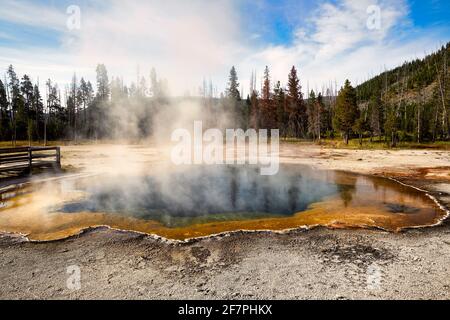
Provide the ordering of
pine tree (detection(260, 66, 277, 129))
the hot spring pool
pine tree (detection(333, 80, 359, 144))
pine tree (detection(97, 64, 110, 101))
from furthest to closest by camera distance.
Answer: pine tree (detection(97, 64, 110, 101)), pine tree (detection(260, 66, 277, 129)), pine tree (detection(333, 80, 359, 144)), the hot spring pool

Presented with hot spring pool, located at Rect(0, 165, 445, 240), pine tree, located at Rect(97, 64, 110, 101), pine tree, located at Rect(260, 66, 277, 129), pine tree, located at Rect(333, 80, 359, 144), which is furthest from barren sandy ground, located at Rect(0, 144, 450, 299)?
pine tree, located at Rect(97, 64, 110, 101)

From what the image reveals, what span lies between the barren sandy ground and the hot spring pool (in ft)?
2.80

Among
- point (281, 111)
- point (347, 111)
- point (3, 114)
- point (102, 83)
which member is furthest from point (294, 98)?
point (3, 114)

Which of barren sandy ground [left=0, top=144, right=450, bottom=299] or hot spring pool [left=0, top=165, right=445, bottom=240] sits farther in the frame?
hot spring pool [left=0, top=165, right=445, bottom=240]

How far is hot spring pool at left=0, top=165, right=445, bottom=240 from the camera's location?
7.96m

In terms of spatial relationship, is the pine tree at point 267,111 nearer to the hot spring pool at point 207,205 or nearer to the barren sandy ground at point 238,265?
the hot spring pool at point 207,205

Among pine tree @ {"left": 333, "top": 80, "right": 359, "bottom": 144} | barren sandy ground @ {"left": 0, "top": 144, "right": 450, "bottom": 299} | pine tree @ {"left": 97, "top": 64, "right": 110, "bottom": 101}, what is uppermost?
pine tree @ {"left": 97, "top": 64, "right": 110, "bottom": 101}

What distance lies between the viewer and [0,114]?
188ft

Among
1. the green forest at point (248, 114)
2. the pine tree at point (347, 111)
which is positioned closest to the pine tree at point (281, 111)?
the green forest at point (248, 114)

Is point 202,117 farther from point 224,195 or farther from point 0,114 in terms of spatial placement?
point 224,195

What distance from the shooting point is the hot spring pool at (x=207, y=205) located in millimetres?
7957

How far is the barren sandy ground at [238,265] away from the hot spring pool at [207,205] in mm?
855

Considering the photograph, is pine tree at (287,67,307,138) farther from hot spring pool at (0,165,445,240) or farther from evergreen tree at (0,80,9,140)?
evergreen tree at (0,80,9,140)
